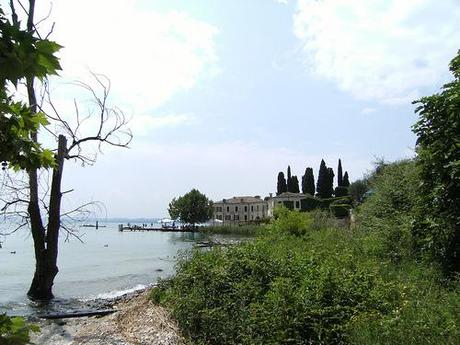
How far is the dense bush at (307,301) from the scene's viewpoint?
20.9ft

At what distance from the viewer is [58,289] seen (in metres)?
21.6

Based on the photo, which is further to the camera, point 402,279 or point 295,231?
point 295,231

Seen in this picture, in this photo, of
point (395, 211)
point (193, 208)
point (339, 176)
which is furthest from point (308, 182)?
point (395, 211)

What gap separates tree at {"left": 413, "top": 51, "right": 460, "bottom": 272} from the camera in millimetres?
9688

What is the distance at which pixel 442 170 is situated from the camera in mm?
10047

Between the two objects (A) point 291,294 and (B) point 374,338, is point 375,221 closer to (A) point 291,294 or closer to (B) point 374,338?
(A) point 291,294

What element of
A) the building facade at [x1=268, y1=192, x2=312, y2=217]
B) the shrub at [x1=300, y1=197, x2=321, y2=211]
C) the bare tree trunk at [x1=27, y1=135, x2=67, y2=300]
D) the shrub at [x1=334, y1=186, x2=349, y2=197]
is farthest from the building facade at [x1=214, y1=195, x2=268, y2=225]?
the bare tree trunk at [x1=27, y1=135, x2=67, y2=300]

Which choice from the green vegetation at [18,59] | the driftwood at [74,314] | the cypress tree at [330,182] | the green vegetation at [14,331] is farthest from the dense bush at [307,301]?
the cypress tree at [330,182]

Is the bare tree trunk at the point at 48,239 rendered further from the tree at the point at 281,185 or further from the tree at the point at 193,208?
the tree at the point at 193,208

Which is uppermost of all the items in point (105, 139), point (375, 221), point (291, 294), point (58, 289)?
point (105, 139)

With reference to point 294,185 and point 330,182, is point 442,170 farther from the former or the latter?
point 294,185

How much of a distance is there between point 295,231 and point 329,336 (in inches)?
625

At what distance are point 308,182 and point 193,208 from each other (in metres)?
33.5

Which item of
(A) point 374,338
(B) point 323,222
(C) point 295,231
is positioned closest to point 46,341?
(A) point 374,338
